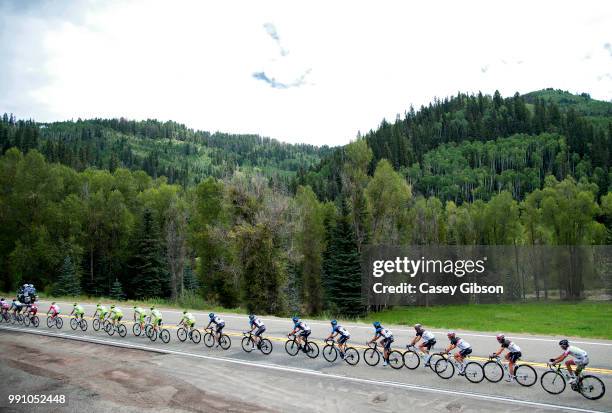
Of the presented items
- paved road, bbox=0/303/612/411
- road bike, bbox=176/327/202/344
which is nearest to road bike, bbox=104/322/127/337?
paved road, bbox=0/303/612/411

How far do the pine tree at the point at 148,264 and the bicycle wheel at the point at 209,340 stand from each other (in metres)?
39.5

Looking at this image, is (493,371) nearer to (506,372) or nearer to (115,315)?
(506,372)

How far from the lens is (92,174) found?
7650cm

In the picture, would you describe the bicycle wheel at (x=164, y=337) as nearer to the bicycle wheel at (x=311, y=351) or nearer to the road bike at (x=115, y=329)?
the road bike at (x=115, y=329)

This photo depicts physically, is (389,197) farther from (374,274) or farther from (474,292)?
(474,292)

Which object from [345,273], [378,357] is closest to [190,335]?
[378,357]

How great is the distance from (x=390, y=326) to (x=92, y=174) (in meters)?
68.7

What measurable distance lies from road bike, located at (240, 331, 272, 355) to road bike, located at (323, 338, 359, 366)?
8.46 ft

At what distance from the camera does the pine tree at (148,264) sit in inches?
2271

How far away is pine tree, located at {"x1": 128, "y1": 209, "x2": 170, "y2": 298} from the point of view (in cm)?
5769

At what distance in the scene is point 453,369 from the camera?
14.4 metres

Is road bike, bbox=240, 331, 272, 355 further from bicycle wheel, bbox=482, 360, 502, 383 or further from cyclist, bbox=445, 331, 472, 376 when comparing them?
bicycle wheel, bbox=482, 360, 502, 383

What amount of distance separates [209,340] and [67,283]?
37961mm

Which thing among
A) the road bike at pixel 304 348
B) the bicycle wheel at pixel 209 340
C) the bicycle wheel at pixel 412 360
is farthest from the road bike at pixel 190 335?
the bicycle wheel at pixel 412 360
